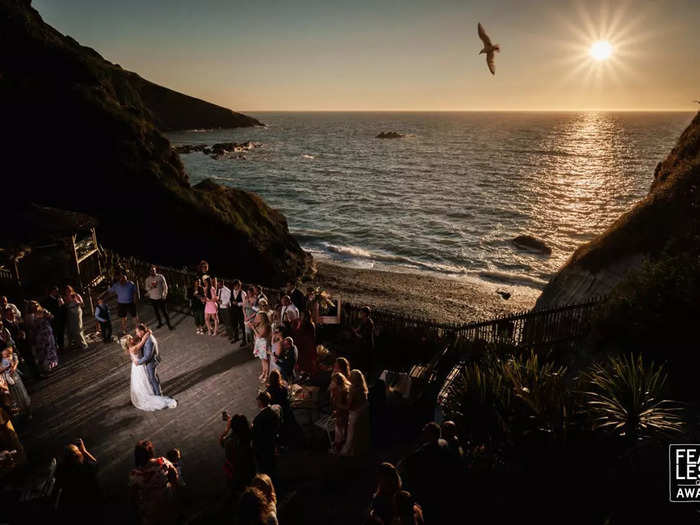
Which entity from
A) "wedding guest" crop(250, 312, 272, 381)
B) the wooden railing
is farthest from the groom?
the wooden railing

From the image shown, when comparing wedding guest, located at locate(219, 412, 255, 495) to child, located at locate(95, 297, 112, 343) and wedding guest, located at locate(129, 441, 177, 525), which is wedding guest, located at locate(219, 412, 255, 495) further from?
child, located at locate(95, 297, 112, 343)

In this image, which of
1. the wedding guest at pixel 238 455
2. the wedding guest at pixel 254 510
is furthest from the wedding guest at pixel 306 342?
the wedding guest at pixel 254 510

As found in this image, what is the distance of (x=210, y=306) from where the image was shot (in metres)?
11.6

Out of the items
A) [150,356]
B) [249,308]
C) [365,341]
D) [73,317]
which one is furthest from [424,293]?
[150,356]

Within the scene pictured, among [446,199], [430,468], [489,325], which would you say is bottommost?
[489,325]

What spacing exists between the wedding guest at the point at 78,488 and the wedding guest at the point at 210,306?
5.62 metres

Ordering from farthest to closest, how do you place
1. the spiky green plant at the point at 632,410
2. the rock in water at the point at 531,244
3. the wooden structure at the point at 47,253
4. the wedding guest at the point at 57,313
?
1. the rock in water at the point at 531,244
2. the wooden structure at the point at 47,253
3. the wedding guest at the point at 57,313
4. the spiky green plant at the point at 632,410

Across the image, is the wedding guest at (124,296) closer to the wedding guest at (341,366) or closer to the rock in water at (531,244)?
the wedding guest at (341,366)

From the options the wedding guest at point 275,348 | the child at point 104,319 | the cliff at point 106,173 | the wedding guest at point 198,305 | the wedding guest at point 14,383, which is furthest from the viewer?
the cliff at point 106,173

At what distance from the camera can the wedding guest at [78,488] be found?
228 inches

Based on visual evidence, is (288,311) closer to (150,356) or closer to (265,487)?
(150,356)

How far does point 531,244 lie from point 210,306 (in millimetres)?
33914

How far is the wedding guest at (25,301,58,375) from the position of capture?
952cm

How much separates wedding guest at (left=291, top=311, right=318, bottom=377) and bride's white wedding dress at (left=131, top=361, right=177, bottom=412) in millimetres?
2836
